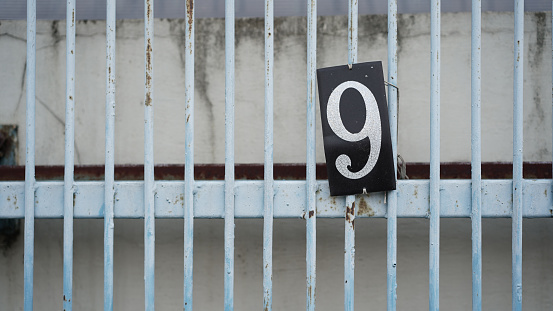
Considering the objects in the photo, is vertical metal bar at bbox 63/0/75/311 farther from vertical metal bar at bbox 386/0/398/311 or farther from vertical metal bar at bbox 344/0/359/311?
vertical metal bar at bbox 386/0/398/311

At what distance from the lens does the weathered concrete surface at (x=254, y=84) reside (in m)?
1.62

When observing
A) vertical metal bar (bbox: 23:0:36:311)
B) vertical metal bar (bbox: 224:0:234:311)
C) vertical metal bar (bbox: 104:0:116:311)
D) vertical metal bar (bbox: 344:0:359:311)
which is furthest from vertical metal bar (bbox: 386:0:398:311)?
vertical metal bar (bbox: 23:0:36:311)

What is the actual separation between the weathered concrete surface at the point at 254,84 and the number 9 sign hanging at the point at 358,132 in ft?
1.35

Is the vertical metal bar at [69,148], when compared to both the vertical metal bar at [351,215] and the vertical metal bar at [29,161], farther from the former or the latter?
the vertical metal bar at [351,215]

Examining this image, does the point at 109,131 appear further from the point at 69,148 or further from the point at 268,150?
the point at 268,150

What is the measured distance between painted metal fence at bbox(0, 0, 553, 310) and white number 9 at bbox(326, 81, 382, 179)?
59 mm

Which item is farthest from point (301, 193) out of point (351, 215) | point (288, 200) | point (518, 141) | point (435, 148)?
point (518, 141)

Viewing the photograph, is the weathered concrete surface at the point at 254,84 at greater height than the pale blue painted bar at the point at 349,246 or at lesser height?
greater

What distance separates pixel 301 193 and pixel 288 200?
46mm

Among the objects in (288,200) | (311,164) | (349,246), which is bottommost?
(349,246)

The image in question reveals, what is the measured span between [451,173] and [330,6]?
0.83m

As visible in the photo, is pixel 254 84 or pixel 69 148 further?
pixel 254 84

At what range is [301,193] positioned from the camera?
4.12 ft

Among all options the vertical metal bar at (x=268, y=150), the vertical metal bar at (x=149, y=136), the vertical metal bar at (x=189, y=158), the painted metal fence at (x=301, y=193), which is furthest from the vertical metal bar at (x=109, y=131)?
the vertical metal bar at (x=268, y=150)
